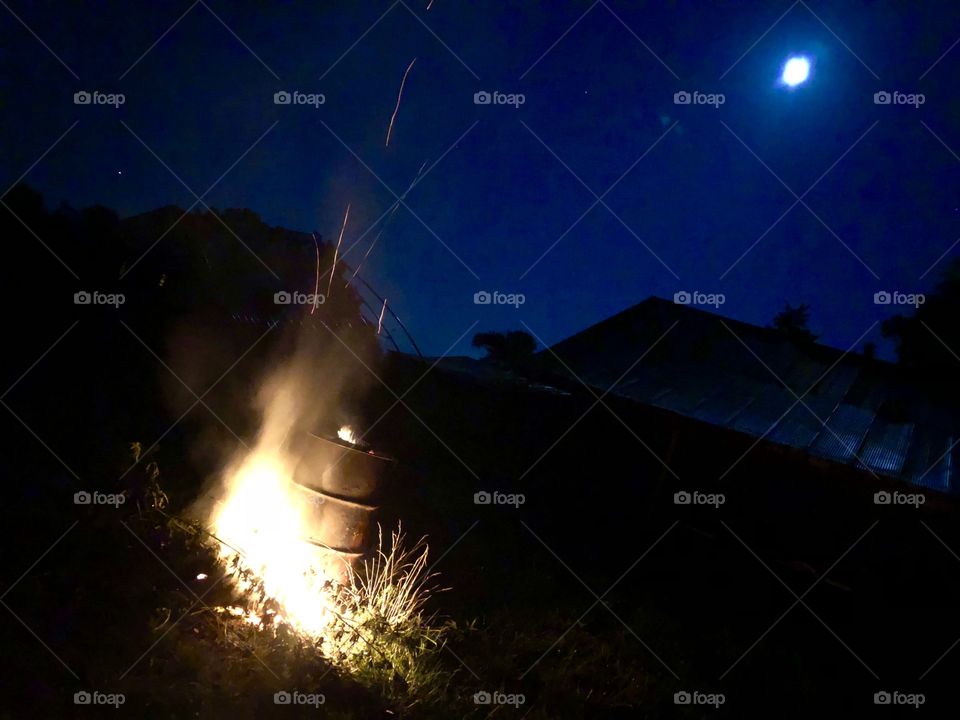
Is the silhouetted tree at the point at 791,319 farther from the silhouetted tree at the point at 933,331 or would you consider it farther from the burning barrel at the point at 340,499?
the burning barrel at the point at 340,499

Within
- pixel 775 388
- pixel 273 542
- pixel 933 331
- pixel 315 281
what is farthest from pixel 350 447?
pixel 933 331

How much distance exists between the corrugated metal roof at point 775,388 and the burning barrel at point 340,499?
13.7ft

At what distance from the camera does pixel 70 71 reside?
287 inches

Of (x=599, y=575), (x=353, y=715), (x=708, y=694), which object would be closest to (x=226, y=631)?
(x=353, y=715)

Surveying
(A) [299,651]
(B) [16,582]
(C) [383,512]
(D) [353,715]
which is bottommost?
(D) [353,715]

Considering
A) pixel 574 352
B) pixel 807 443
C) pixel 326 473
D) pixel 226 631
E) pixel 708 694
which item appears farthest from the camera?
pixel 574 352

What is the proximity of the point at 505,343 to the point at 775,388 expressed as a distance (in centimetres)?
555

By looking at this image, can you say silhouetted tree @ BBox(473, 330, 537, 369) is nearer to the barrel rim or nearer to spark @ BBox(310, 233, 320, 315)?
spark @ BBox(310, 233, 320, 315)

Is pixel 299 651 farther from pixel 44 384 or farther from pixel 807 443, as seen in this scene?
pixel 807 443

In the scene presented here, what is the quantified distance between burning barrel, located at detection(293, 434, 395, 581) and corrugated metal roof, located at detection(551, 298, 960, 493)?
165 inches

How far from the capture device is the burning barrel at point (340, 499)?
18.7 feet

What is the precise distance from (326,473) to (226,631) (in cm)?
162

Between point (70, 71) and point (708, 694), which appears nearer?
point (708, 694)

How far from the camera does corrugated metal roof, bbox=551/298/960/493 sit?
7.20 metres
